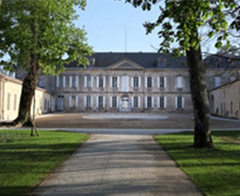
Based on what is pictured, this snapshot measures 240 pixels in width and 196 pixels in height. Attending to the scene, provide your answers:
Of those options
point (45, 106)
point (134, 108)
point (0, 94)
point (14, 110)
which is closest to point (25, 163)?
point (0, 94)

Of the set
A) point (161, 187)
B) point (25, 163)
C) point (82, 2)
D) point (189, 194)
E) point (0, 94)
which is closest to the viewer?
point (189, 194)

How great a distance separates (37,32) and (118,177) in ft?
34.9

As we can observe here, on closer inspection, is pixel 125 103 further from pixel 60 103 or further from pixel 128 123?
pixel 128 123

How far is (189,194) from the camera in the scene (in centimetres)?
421

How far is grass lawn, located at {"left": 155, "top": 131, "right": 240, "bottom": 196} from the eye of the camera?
4.47m

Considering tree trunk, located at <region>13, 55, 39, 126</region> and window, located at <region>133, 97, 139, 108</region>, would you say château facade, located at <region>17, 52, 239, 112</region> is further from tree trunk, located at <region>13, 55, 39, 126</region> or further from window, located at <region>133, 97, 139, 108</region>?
tree trunk, located at <region>13, 55, 39, 126</region>

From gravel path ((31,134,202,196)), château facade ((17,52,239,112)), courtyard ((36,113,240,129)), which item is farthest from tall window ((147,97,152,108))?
gravel path ((31,134,202,196))

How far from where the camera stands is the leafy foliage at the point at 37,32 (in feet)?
47.0

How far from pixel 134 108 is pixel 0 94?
2360 cm

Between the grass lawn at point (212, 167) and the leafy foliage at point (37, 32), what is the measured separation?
8.80 metres

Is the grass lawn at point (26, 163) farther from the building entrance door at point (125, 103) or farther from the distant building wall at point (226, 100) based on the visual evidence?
the building entrance door at point (125, 103)

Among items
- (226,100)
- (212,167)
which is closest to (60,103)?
(226,100)

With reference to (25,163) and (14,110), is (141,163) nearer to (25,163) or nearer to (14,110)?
(25,163)

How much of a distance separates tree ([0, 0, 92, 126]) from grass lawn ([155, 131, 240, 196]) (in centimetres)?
874
